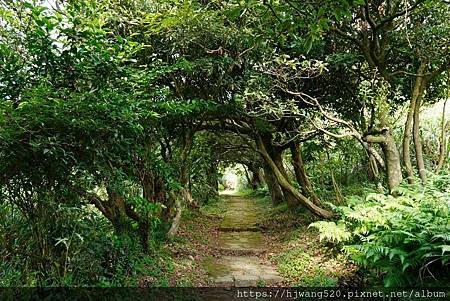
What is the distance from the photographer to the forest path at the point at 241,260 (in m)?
6.65

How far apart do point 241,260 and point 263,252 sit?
87 cm

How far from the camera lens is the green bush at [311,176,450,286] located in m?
4.55

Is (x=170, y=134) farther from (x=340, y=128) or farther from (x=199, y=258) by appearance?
(x=340, y=128)

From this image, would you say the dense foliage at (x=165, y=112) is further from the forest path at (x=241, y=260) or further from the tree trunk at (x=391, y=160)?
the forest path at (x=241, y=260)

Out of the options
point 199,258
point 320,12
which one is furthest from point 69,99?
point 199,258

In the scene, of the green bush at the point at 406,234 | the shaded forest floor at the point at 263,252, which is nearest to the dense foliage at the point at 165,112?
the green bush at the point at 406,234

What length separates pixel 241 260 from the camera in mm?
8250

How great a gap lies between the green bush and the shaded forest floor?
2.01 feet

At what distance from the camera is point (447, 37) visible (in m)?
6.36

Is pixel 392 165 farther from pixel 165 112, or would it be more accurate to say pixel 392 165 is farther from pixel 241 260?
pixel 165 112

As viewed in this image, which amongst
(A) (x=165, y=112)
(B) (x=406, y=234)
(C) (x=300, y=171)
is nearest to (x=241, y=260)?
(A) (x=165, y=112)

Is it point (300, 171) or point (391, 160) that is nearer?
point (391, 160)

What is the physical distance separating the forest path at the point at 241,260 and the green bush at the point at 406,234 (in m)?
1.50

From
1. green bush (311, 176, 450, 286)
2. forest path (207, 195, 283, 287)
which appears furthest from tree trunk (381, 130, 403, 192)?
forest path (207, 195, 283, 287)
